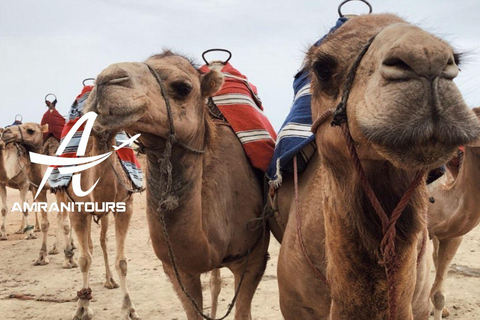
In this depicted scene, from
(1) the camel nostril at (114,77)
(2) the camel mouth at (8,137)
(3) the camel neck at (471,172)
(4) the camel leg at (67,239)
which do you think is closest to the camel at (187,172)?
(1) the camel nostril at (114,77)

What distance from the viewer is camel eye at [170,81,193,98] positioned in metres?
3.00

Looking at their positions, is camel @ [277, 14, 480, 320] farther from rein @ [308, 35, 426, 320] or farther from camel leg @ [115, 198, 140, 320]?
camel leg @ [115, 198, 140, 320]

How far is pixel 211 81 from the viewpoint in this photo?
130 inches

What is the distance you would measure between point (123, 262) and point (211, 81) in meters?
3.02

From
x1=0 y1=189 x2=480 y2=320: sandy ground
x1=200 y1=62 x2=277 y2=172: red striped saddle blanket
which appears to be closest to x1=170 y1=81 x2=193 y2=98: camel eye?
x1=200 y1=62 x2=277 y2=172: red striped saddle blanket

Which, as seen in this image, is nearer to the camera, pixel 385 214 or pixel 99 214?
pixel 385 214

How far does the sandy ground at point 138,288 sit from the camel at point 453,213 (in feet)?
2.05

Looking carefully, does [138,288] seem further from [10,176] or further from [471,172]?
[10,176]

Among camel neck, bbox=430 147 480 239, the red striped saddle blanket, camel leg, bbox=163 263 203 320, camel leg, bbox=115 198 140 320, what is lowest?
camel leg, bbox=115 198 140 320

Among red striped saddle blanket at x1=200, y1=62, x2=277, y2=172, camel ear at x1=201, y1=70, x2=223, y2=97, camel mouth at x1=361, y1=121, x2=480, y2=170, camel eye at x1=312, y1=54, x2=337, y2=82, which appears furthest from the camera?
red striped saddle blanket at x1=200, y1=62, x2=277, y2=172

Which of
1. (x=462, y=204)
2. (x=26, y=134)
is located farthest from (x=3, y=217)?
(x=462, y=204)

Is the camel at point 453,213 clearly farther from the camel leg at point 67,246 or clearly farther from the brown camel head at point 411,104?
the camel leg at point 67,246

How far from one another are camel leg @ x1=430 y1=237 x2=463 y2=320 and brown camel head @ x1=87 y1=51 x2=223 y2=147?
Answer: 3061 mm

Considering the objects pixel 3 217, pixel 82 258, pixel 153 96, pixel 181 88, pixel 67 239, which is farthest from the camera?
pixel 3 217
